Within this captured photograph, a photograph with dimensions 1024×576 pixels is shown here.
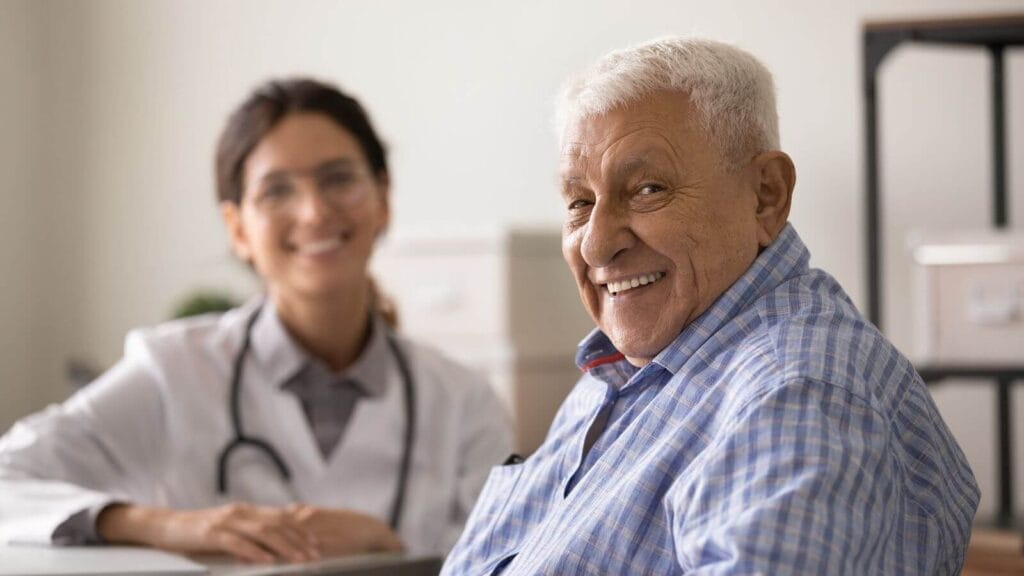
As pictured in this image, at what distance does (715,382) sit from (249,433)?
111 cm

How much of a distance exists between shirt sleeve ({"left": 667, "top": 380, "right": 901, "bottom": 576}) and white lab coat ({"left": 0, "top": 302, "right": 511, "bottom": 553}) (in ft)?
3.28

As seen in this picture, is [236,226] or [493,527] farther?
[236,226]

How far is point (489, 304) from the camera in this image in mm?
3219

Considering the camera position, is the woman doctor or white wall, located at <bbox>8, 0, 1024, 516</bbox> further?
white wall, located at <bbox>8, 0, 1024, 516</bbox>

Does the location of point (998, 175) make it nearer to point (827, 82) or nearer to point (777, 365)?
point (827, 82)

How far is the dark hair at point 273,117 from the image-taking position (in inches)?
81.4

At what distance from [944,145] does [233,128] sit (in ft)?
5.73

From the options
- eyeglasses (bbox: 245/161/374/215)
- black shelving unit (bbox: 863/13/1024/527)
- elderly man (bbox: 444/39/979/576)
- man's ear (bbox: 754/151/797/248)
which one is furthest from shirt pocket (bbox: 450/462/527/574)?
black shelving unit (bbox: 863/13/1024/527)

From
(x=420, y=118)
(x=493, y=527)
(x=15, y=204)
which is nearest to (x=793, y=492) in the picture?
(x=493, y=527)

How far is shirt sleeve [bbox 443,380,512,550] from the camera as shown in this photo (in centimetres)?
195

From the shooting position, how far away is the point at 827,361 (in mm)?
941

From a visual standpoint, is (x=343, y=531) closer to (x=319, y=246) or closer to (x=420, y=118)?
(x=319, y=246)

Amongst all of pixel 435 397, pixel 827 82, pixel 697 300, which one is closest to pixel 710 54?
pixel 697 300

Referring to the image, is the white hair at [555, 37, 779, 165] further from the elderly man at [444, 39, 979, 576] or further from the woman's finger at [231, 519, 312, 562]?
the woman's finger at [231, 519, 312, 562]
